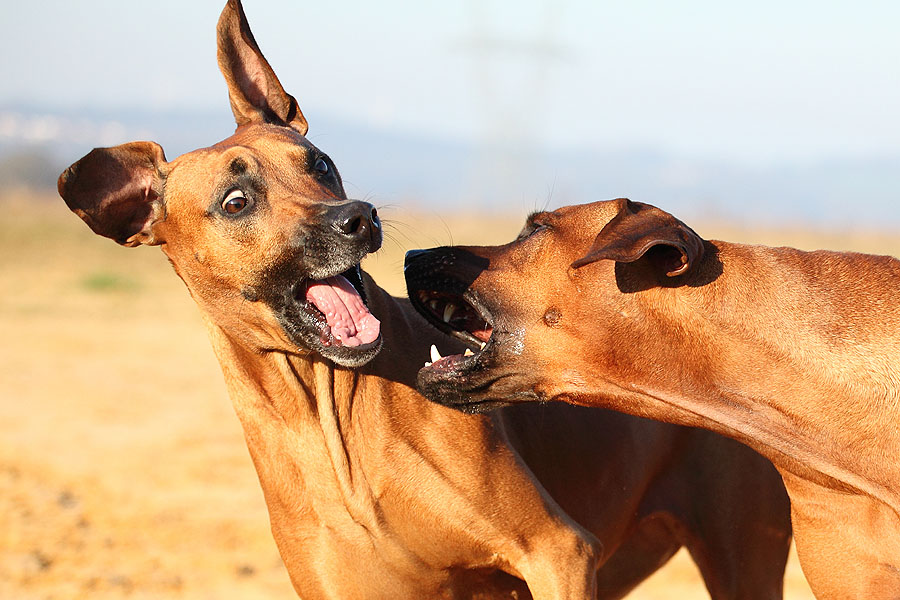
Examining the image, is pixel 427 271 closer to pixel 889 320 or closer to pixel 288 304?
pixel 288 304

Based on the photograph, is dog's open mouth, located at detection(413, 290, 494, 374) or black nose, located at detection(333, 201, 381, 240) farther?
dog's open mouth, located at detection(413, 290, 494, 374)

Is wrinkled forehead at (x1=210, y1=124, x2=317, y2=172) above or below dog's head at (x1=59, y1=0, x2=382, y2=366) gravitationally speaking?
above

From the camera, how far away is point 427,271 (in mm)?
4457

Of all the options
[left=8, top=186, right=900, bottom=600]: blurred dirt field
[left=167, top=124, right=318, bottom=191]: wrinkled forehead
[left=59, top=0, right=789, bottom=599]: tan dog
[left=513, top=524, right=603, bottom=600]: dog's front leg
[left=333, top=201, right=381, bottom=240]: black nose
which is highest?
[left=167, top=124, right=318, bottom=191]: wrinkled forehead

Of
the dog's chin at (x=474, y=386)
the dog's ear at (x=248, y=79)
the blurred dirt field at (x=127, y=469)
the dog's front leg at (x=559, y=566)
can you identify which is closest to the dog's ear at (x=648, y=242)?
the dog's chin at (x=474, y=386)

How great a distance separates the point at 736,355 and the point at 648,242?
0.64m

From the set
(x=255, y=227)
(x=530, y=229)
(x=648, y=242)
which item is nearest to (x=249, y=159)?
(x=255, y=227)

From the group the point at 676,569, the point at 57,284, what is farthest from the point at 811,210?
the point at 676,569

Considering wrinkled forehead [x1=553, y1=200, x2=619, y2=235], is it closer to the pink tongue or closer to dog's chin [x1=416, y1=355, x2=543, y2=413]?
dog's chin [x1=416, y1=355, x2=543, y2=413]

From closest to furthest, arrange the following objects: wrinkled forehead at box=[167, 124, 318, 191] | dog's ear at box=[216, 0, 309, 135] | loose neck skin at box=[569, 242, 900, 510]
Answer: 1. loose neck skin at box=[569, 242, 900, 510]
2. wrinkled forehead at box=[167, 124, 318, 191]
3. dog's ear at box=[216, 0, 309, 135]

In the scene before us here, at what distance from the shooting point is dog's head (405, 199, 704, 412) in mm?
4082

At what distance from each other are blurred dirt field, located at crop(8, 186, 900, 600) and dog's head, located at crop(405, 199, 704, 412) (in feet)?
2.22

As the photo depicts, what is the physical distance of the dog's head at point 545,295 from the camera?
161 inches

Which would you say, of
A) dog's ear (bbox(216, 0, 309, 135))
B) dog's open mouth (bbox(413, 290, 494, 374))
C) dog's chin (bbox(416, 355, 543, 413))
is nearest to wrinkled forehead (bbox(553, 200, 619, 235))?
dog's open mouth (bbox(413, 290, 494, 374))
